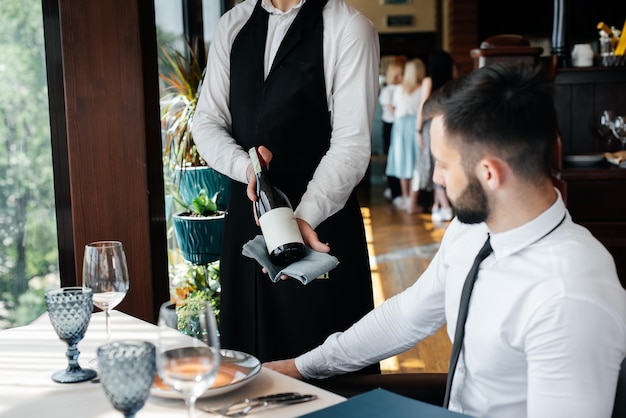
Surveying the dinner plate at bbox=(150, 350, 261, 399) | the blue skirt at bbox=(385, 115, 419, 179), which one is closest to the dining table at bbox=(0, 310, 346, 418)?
the dinner plate at bbox=(150, 350, 261, 399)

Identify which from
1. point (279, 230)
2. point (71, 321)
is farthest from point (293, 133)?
point (71, 321)

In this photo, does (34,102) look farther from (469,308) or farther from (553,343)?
(553,343)

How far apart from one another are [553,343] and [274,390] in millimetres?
443

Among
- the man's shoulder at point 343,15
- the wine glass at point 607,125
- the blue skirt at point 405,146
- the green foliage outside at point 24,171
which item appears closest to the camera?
the man's shoulder at point 343,15

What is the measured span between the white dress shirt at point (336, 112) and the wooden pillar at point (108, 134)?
36cm

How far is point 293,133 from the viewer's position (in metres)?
2.32

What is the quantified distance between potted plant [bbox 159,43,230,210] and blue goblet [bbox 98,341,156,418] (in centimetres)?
232

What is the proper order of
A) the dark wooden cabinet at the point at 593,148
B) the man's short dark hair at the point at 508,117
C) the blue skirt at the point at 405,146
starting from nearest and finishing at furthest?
1. the man's short dark hair at the point at 508,117
2. the dark wooden cabinet at the point at 593,148
3. the blue skirt at the point at 405,146

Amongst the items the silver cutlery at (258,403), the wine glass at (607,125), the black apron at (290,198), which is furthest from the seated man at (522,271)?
the wine glass at (607,125)

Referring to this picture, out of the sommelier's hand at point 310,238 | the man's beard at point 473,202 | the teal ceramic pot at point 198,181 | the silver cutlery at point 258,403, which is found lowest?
the silver cutlery at point 258,403

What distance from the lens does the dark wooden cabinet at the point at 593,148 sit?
3.70 metres

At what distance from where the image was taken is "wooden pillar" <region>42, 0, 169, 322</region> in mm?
2621

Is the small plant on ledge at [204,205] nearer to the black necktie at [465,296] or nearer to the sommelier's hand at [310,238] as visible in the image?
the sommelier's hand at [310,238]

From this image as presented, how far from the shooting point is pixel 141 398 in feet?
3.56
